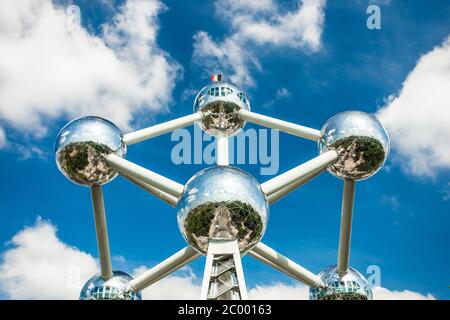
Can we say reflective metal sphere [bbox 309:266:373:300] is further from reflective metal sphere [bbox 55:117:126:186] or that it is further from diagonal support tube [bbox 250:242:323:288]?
reflective metal sphere [bbox 55:117:126:186]

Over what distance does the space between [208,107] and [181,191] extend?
190 inches

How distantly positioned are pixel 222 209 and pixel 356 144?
410cm

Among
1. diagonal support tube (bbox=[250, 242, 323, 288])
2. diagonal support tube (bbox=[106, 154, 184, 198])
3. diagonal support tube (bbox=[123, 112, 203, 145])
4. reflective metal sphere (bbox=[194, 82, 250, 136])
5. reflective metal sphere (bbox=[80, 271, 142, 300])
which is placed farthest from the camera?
reflective metal sphere (bbox=[194, 82, 250, 136])

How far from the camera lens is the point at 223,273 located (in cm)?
678

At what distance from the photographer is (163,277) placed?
424 inches

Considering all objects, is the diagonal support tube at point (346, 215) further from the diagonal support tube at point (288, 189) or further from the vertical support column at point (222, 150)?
the vertical support column at point (222, 150)

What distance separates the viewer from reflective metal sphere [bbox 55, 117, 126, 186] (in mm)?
10141

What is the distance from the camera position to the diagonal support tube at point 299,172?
8748 millimetres

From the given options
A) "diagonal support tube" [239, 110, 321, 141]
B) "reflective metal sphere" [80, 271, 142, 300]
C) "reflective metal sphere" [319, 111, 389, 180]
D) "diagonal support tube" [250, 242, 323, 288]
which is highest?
"diagonal support tube" [239, 110, 321, 141]

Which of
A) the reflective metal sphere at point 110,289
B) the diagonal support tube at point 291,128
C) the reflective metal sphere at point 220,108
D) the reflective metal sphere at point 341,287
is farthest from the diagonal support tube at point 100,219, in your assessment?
the reflective metal sphere at point 341,287

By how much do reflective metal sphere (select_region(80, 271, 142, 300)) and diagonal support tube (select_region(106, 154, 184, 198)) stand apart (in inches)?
108

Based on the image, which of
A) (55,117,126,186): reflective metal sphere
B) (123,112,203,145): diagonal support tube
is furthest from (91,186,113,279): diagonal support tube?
(123,112,203,145): diagonal support tube
